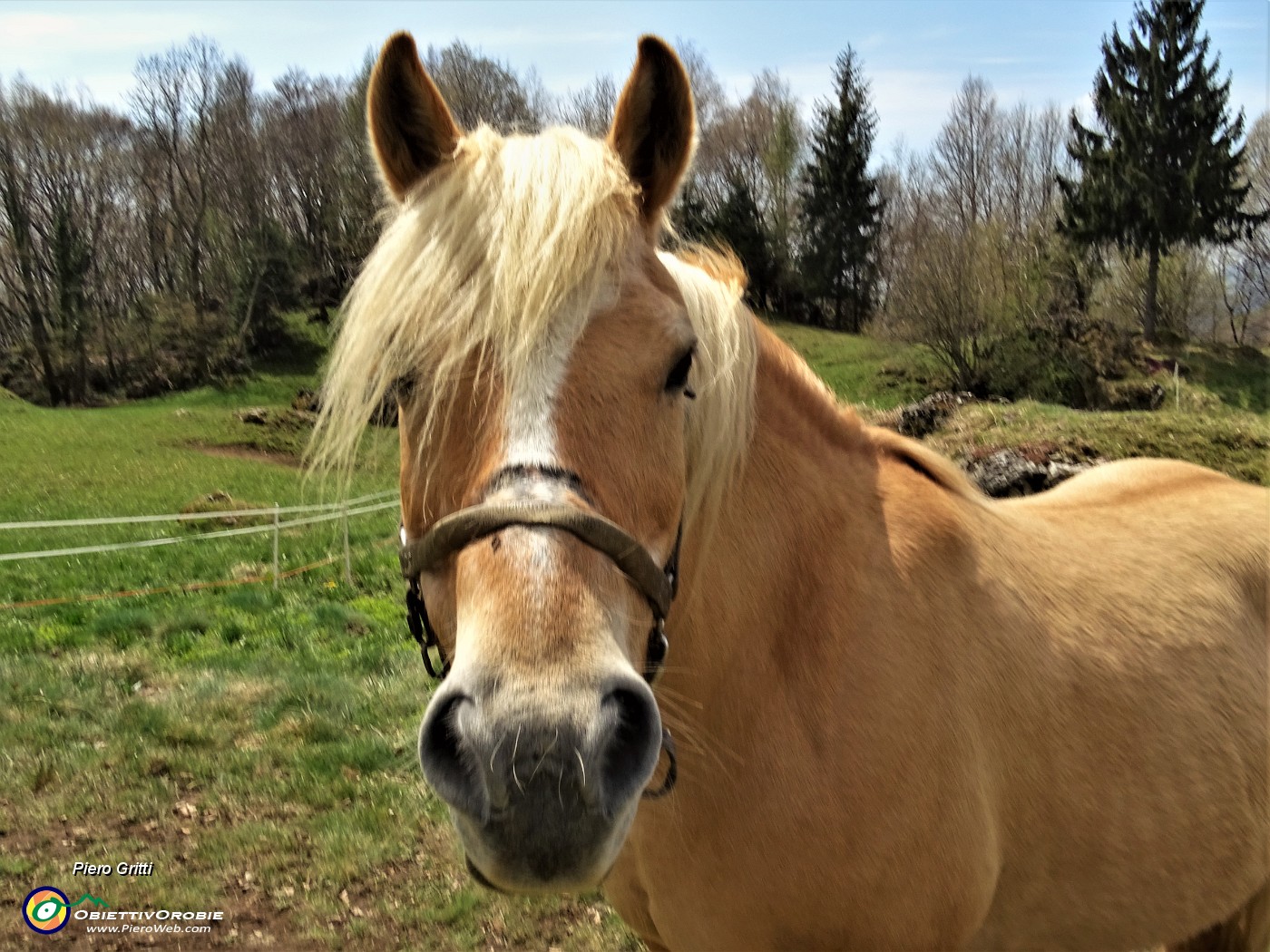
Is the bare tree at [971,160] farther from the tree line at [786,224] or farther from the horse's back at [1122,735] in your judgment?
the horse's back at [1122,735]

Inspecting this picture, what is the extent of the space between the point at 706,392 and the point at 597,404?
16.5 inches

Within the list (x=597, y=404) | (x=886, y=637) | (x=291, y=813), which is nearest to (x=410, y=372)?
(x=597, y=404)

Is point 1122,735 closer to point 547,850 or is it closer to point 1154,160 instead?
point 547,850

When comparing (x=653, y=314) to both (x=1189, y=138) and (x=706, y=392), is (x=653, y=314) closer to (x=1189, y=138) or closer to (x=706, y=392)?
(x=706, y=392)

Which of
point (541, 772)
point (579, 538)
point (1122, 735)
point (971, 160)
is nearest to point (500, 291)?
point (579, 538)

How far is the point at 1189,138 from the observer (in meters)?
24.6

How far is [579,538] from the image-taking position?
4.58ft

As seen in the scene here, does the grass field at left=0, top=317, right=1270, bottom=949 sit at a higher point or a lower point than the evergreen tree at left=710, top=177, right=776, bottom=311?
lower

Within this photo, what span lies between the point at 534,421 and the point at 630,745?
57 cm

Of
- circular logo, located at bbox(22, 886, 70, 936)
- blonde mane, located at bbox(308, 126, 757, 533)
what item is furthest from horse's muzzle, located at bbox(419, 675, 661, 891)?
circular logo, located at bbox(22, 886, 70, 936)

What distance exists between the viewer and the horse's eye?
1.66 metres

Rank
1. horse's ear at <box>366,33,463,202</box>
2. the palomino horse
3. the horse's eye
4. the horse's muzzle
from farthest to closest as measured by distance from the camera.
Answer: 1. horse's ear at <box>366,33,463,202</box>
2. the horse's eye
3. the palomino horse
4. the horse's muzzle

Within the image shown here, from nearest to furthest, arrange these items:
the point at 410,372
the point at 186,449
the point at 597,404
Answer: the point at 597,404
the point at 410,372
the point at 186,449

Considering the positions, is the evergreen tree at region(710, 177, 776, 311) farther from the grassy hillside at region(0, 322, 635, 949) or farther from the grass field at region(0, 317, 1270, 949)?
the grassy hillside at region(0, 322, 635, 949)
